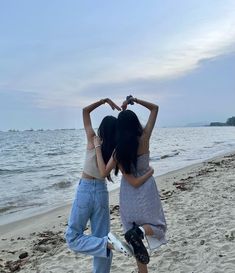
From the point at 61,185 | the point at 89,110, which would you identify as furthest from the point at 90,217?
the point at 61,185

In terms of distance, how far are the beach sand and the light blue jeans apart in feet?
5.02

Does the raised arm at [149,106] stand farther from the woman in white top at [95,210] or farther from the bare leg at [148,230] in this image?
the bare leg at [148,230]

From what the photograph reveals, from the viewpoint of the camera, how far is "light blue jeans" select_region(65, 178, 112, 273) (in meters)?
4.08

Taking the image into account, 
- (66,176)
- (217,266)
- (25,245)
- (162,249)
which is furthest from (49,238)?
(66,176)

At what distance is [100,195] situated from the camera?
4199mm

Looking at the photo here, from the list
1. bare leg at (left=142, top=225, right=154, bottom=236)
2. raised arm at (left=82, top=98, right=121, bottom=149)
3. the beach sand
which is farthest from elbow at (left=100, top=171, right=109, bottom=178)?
the beach sand

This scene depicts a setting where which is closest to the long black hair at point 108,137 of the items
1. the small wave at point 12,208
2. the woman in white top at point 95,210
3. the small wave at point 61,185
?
the woman in white top at point 95,210

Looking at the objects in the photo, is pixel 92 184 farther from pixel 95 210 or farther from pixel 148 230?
pixel 148 230

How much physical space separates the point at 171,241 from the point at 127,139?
3.12 meters

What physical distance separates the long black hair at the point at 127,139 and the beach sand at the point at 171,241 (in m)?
2.03

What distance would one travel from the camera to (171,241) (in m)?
6.46

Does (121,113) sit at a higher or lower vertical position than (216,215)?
higher

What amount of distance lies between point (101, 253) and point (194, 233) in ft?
10.2

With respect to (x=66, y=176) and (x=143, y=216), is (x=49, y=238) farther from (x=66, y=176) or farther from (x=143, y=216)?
(x=66, y=176)
